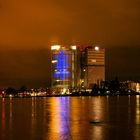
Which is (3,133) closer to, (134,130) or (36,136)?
(36,136)

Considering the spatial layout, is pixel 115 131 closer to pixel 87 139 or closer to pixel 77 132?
pixel 77 132

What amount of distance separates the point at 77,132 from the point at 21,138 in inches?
182

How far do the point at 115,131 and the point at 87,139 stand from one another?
5.48 metres

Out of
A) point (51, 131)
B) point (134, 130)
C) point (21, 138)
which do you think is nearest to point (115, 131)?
point (134, 130)

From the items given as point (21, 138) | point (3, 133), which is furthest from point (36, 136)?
point (3, 133)

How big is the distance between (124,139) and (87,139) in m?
2.34

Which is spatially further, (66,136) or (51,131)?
(51,131)

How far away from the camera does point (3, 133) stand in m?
34.3

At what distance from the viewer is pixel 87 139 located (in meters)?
29.5

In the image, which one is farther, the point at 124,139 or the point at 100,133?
the point at 100,133

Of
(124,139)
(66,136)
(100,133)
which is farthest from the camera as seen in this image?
(100,133)

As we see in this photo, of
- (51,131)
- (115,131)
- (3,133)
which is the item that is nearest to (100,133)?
(115,131)

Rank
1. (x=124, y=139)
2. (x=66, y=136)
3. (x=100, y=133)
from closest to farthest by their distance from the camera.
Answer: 1. (x=124, y=139)
2. (x=66, y=136)
3. (x=100, y=133)

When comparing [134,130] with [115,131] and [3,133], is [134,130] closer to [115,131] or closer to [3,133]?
[115,131]
